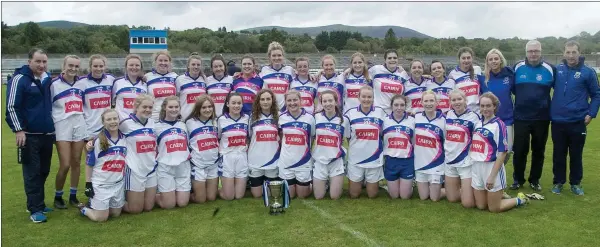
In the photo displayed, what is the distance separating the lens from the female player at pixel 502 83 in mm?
6590

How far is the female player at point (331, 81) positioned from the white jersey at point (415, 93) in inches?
35.8

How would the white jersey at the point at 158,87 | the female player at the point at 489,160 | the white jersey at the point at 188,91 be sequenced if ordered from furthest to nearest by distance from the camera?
the white jersey at the point at 188,91 < the white jersey at the point at 158,87 < the female player at the point at 489,160

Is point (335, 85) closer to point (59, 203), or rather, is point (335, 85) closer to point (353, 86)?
point (353, 86)

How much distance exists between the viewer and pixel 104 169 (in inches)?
216

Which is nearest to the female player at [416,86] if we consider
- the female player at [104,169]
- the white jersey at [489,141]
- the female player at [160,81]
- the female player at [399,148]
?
the female player at [399,148]

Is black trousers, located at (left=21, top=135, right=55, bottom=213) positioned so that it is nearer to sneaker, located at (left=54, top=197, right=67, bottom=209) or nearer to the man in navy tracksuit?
sneaker, located at (left=54, top=197, right=67, bottom=209)

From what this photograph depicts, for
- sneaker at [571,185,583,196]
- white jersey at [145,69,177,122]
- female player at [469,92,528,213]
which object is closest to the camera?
female player at [469,92,528,213]

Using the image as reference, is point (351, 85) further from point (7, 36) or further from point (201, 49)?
point (7, 36)

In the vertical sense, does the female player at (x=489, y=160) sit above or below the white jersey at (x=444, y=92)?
below

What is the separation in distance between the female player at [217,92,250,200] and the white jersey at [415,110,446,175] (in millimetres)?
2121

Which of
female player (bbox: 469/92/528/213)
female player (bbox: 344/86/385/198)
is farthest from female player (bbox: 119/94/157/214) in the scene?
female player (bbox: 469/92/528/213)

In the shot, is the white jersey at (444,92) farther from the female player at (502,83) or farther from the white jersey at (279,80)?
the white jersey at (279,80)

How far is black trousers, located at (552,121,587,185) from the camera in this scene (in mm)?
6375

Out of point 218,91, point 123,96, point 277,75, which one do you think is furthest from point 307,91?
point 123,96
